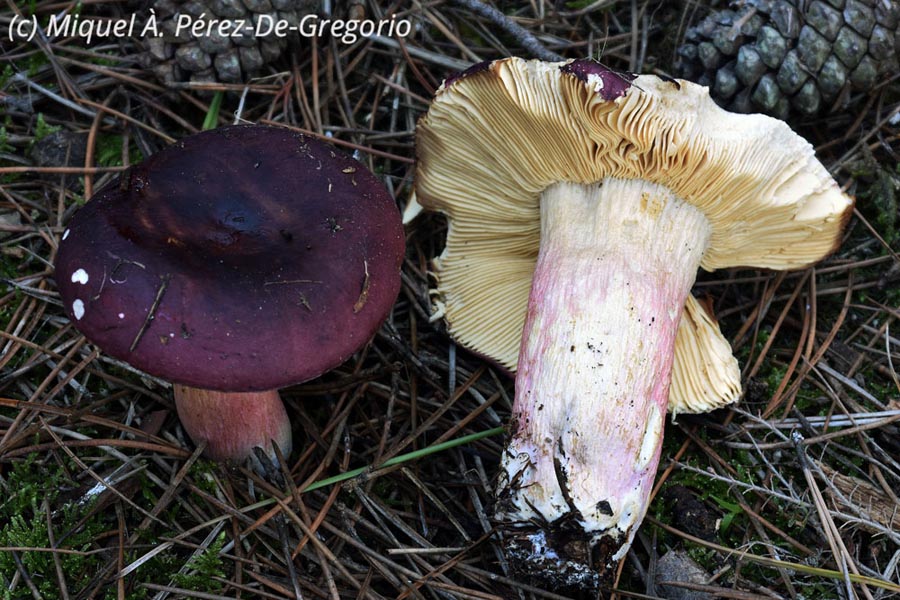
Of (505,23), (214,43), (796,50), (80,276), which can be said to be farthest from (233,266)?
(796,50)

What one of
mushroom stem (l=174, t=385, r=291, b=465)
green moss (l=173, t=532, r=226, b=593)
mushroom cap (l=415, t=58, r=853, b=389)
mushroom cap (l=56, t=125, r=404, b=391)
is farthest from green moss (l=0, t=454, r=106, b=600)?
mushroom cap (l=415, t=58, r=853, b=389)

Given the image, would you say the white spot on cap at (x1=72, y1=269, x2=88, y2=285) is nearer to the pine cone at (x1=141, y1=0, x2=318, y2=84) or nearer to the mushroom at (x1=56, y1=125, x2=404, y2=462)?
the mushroom at (x1=56, y1=125, x2=404, y2=462)

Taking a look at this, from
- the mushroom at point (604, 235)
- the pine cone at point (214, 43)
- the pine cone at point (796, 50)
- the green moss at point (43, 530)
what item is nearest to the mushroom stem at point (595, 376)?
the mushroom at point (604, 235)

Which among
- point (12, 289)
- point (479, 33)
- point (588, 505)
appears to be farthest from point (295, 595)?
point (479, 33)

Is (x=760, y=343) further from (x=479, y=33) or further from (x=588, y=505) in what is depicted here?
(x=479, y=33)

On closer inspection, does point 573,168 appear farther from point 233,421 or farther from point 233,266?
point 233,421
